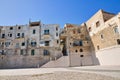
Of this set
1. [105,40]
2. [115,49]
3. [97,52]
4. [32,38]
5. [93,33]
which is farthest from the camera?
[32,38]

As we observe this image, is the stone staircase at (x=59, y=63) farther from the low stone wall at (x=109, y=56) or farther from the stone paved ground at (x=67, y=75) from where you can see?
the stone paved ground at (x=67, y=75)

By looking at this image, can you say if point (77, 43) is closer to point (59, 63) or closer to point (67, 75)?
point (59, 63)

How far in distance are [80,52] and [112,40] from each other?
1118cm

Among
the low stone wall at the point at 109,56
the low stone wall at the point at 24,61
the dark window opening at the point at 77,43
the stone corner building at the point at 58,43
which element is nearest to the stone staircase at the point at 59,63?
the stone corner building at the point at 58,43

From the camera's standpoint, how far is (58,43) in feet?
139

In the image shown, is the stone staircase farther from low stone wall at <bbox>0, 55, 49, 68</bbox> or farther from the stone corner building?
low stone wall at <bbox>0, 55, 49, 68</bbox>

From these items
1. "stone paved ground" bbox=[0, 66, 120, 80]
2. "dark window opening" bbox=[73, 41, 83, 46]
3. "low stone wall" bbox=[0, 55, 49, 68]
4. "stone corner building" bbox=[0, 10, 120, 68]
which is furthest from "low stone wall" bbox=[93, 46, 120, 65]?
"low stone wall" bbox=[0, 55, 49, 68]

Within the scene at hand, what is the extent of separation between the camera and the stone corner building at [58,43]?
35.3 metres

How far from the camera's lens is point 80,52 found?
4034 centimetres

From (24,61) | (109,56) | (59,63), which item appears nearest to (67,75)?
(109,56)

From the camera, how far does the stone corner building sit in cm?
3528

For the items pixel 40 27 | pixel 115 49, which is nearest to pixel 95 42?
pixel 115 49

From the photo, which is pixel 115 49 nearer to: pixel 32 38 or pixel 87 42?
pixel 87 42

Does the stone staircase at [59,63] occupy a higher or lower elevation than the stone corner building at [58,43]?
lower
